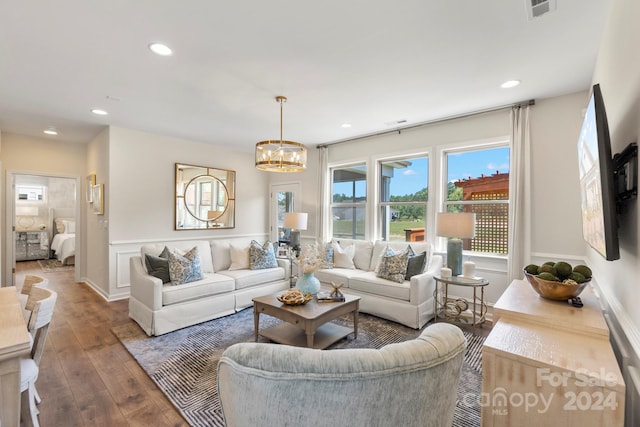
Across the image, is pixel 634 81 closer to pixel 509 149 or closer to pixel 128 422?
pixel 509 149

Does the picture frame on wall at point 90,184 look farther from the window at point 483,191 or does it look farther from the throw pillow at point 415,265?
the window at point 483,191

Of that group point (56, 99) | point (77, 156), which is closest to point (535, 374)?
point (56, 99)

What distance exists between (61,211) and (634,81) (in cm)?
1135

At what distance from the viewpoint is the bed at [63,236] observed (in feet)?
22.7

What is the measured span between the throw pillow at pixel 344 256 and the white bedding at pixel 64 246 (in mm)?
6207

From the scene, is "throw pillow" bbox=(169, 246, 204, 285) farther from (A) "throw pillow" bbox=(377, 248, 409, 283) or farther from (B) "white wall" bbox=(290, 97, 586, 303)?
(B) "white wall" bbox=(290, 97, 586, 303)

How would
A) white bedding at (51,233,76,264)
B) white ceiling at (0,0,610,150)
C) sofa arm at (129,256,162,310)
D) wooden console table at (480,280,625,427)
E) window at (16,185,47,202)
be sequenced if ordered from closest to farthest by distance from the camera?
wooden console table at (480,280,625,427), white ceiling at (0,0,610,150), sofa arm at (129,256,162,310), white bedding at (51,233,76,264), window at (16,185,47,202)

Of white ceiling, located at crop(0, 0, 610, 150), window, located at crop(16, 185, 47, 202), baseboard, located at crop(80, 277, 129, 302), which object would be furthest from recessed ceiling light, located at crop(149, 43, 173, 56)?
window, located at crop(16, 185, 47, 202)

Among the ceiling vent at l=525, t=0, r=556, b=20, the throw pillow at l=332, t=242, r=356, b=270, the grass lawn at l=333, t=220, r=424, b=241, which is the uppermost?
the ceiling vent at l=525, t=0, r=556, b=20

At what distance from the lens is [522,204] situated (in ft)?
11.1

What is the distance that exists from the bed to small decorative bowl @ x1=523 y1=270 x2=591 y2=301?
8.47 m

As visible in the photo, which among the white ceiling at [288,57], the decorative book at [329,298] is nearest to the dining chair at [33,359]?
the white ceiling at [288,57]

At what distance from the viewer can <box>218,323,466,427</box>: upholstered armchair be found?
74 centimetres

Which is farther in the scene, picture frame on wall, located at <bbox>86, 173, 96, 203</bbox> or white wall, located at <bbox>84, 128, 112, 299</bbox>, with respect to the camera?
picture frame on wall, located at <bbox>86, 173, 96, 203</bbox>
